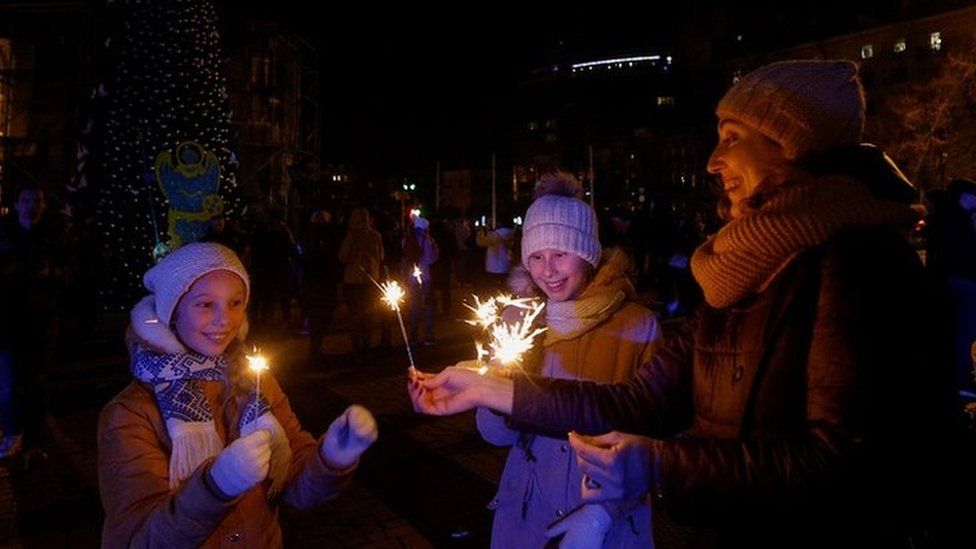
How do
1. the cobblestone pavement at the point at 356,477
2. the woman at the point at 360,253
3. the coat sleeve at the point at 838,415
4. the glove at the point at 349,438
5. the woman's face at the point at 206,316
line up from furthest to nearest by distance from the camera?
the woman at the point at 360,253 < the cobblestone pavement at the point at 356,477 < the woman's face at the point at 206,316 < the glove at the point at 349,438 < the coat sleeve at the point at 838,415

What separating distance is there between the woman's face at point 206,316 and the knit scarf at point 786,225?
1.88 m

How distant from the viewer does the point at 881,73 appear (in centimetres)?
6181

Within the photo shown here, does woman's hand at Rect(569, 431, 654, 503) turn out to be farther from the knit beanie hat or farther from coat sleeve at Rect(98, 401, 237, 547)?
coat sleeve at Rect(98, 401, 237, 547)

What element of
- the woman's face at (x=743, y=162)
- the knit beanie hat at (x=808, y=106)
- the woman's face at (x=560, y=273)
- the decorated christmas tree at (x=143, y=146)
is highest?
the decorated christmas tree at (x=143, y=146)

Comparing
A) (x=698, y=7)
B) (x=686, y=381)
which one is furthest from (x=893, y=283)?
(x=698, y=7)

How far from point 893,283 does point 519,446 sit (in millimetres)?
1772

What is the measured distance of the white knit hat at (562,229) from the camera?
127 inches

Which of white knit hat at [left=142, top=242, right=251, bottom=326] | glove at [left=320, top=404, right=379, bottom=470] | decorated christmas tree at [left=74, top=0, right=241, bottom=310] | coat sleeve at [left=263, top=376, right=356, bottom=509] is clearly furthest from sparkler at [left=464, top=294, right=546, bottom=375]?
decorated christmas tree at [left=74, top=0, right=241, bottom=310]

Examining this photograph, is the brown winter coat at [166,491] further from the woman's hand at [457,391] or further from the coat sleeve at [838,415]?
the coat sleeve at [838,415]

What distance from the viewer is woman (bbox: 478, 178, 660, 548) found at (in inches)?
109

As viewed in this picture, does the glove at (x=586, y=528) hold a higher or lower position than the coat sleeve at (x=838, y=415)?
lower

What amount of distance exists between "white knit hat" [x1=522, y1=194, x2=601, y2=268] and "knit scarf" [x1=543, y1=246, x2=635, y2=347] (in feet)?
0.47

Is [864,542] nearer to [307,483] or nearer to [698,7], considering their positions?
[307,483]

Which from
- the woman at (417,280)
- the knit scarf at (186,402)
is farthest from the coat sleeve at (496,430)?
the woman at (417,280)
